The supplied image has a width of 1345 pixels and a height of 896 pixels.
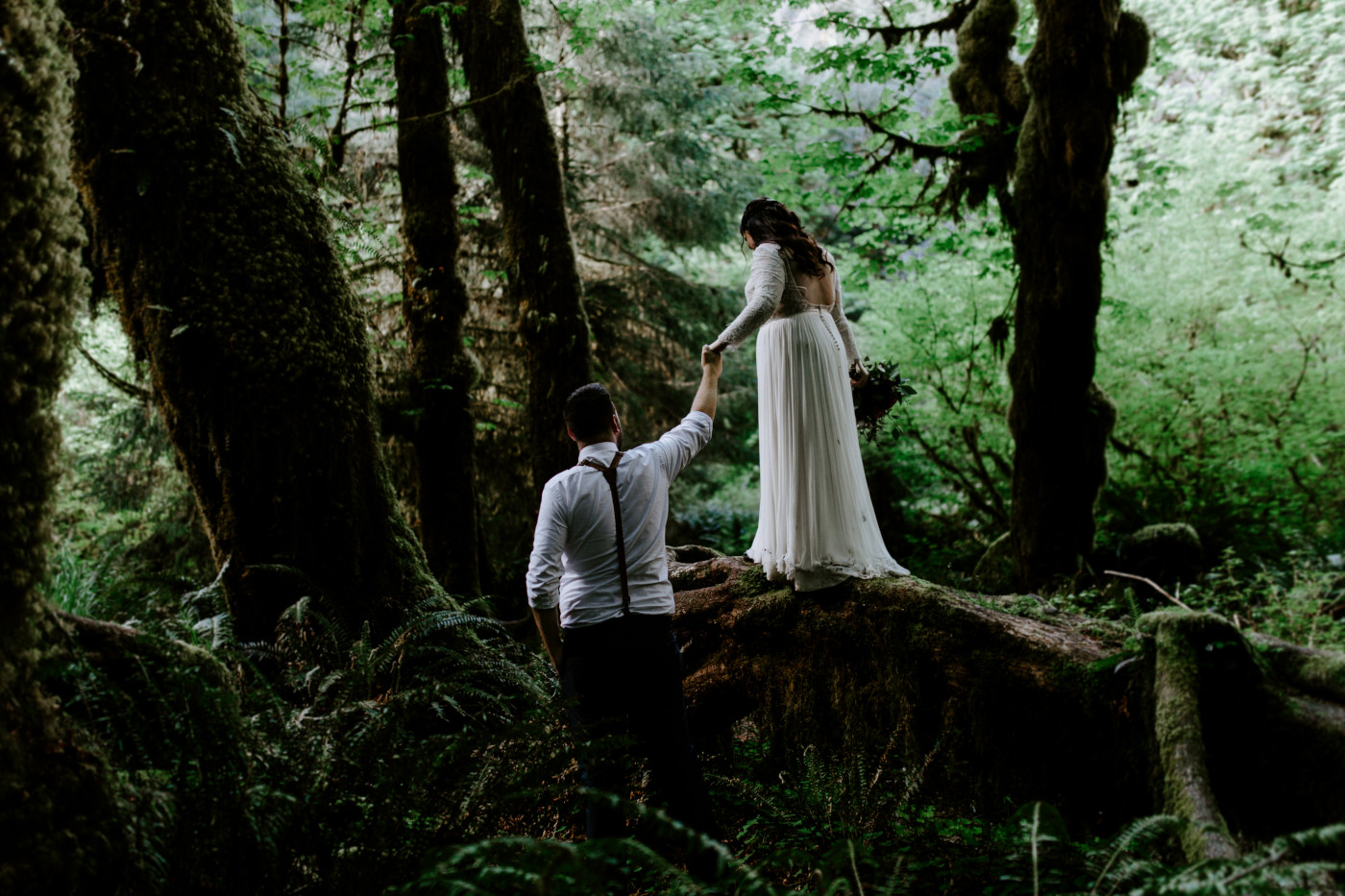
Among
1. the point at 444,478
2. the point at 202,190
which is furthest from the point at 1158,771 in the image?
the point at 444,478

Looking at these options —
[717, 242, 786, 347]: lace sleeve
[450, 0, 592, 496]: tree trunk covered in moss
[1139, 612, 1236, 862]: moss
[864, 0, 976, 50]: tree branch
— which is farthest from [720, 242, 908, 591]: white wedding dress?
[864, 0, 976, 50]: tree branch

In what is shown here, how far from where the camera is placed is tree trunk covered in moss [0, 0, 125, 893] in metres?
1.95

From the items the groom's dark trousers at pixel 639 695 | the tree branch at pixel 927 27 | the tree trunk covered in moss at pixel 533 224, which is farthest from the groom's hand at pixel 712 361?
the tree branch at pixel 927 27

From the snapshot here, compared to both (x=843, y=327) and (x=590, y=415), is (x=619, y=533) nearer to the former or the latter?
(x=590, y=415)

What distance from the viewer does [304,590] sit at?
4.12 meters

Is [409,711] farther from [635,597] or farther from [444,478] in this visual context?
[444,478]

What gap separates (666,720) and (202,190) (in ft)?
11.9

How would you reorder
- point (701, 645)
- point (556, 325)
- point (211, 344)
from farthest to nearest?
1. point (556, 325)
2. point (701, 645)
3. point (211, 344)

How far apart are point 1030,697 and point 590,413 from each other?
94.4 inches

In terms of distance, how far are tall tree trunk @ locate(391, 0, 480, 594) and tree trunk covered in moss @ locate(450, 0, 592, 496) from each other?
99cm

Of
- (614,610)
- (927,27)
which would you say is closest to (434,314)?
(614,610)

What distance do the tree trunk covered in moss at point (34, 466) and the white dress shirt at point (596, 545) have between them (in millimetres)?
1764

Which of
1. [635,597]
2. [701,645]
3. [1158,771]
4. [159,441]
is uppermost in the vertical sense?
[159,441]

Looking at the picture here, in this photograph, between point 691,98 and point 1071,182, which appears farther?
point 691,98
